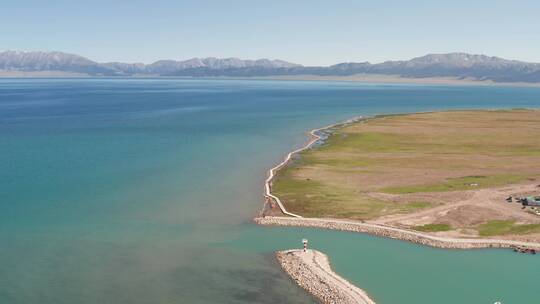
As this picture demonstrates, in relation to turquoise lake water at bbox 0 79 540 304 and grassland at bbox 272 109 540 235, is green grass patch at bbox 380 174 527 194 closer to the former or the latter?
grassland at bbox 272 109 540 235

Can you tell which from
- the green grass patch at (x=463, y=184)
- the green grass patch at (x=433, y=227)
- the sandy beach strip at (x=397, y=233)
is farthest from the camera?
the green grass patch at (x=463, y=184)

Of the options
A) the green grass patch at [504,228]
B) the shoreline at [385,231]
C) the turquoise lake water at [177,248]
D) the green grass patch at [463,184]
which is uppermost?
the green grass patch at [463,184]

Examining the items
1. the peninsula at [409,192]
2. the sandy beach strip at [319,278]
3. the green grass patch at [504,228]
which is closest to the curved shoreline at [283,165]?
the peninsula at [409,192]

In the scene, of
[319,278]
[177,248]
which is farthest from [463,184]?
[177,248]

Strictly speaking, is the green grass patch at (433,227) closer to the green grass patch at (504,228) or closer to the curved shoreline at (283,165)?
the green grass patch at (504,228)

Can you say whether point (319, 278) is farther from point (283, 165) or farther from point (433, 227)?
point (283, 165)

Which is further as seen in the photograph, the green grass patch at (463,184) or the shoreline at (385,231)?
the green grass patch at (463,184)
